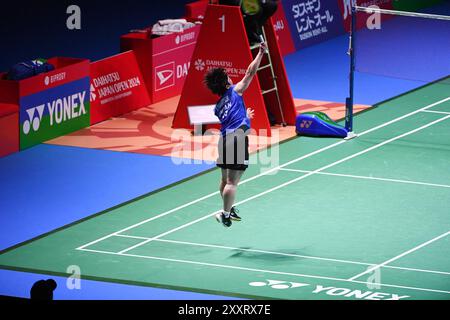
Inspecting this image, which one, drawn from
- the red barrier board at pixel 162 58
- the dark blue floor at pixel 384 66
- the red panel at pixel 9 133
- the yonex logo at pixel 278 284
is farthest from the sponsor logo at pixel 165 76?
the yonex logo at pixel 278 284

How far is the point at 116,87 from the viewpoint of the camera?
1966cm

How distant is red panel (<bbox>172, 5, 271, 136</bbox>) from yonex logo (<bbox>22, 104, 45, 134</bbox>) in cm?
241

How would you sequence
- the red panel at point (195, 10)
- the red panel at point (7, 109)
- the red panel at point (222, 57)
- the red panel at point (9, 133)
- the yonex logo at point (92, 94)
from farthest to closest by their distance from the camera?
the red panel at point (195, 10)
the yonex logo at point (92, 94)
the red panel at point (222, 57)
the red panel at point (9, 133)
the red panel at point (7, 109)

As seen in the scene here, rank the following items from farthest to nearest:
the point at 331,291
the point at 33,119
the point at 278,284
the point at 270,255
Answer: the point at 33,119, the point at 270,255, the point at 278,284, the point at 331,291

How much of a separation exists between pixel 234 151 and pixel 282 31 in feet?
38.3

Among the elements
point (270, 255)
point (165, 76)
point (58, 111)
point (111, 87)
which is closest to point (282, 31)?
point (165, 76)

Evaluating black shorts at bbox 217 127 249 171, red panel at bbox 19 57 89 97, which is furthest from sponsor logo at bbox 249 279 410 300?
red panel at bbox 19 57 89 97

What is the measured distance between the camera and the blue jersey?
42.8 ft

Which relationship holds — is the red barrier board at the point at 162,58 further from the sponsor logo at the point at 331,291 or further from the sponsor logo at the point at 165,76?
the sponsor logo at the point at 331,291

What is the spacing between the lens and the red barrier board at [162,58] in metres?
20.1

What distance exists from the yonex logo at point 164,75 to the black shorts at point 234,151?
769 centimetres

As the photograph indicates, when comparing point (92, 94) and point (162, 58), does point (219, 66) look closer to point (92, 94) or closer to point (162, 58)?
point (92, 94)

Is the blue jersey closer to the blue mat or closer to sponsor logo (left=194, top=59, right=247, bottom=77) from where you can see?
the blue mat

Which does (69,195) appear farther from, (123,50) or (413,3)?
(413,3)
